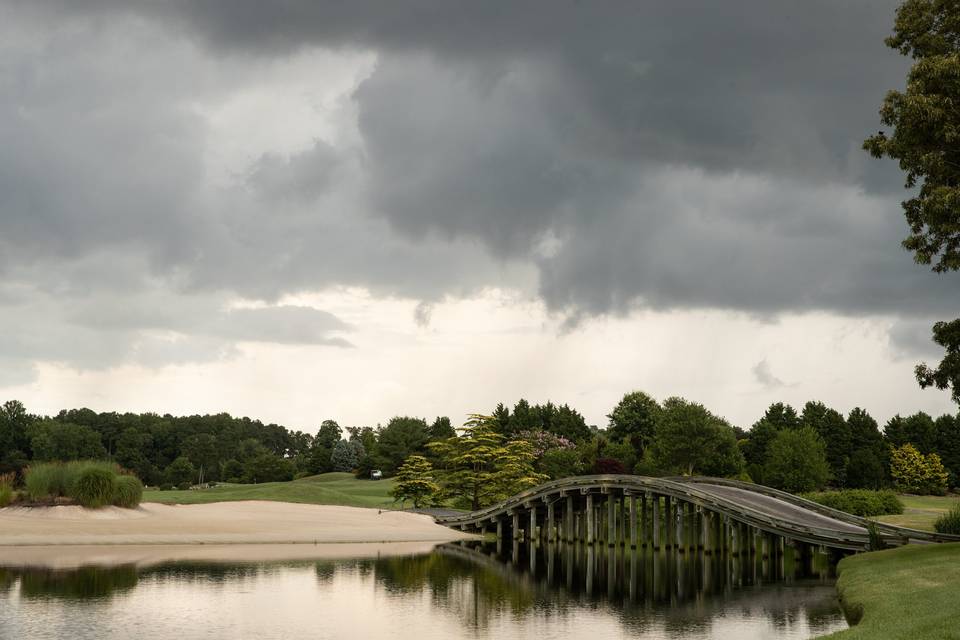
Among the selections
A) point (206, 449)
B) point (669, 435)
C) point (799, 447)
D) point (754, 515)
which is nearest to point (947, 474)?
point (799, 447)

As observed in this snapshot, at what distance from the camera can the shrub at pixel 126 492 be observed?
172 ft

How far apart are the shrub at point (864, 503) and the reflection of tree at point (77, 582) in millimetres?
50165

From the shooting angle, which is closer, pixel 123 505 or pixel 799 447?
pixel 123 505

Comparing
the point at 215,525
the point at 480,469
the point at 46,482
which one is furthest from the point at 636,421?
the point at 46,482

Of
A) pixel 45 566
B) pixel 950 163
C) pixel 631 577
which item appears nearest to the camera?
pixel 950 163

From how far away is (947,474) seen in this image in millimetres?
99812

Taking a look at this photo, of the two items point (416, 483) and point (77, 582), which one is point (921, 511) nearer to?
point (416, 483)

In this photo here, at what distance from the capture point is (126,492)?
5297cm

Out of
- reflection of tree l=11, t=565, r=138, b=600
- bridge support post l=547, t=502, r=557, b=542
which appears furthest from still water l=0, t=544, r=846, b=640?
bridge support post l=547, t=502, r=557, b=542

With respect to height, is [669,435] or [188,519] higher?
[669,435]

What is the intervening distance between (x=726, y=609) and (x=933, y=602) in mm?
8002

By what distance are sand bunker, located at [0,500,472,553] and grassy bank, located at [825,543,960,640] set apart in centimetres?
2719

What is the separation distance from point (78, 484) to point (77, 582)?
21.0m

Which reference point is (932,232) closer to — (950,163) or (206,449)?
(950,163)
